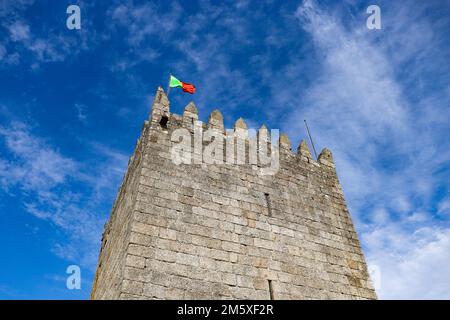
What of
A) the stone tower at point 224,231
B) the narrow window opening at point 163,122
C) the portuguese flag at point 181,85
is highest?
the portuguese flag at point 181,85

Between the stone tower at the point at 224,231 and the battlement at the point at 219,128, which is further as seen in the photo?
the battlement at the point at 219,128

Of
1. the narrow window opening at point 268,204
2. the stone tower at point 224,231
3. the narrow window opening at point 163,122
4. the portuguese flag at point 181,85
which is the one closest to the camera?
the stone tower at point 224,231

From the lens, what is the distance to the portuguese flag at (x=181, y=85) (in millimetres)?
9742

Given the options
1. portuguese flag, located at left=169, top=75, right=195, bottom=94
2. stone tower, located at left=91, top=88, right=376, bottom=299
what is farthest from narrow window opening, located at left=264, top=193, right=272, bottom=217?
portuguese flag, located at left=169, top=75, right=195, bottom=94

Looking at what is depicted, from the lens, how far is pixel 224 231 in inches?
272

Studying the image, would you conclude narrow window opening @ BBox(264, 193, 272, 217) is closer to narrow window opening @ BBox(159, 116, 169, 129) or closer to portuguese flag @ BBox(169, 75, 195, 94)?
narrow window opening @ BBox(159, 116, 169, 129)

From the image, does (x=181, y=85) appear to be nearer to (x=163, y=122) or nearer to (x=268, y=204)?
(x=163, y=122)

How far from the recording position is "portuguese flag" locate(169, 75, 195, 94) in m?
9.74

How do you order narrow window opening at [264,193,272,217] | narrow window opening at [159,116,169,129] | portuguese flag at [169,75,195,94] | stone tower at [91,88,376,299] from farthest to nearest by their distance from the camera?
1. portuguese flag at [169,75,195,94]
2. narrow window opening at [159,116,169,129]
3. narrow window opening at [264,193,272,217]
4. stone tower at [91,88,376,299]

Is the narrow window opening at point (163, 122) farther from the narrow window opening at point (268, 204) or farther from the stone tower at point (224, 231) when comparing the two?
the narrow window opening at point (268, 204)

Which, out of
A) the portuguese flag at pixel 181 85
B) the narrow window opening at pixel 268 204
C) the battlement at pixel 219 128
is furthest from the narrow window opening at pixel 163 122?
the narrow window opening at pixel 268 204

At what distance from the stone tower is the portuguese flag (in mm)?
1045

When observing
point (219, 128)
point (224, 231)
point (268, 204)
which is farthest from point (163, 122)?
point (268, 204)

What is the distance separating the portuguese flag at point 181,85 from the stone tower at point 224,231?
41.1 inches
